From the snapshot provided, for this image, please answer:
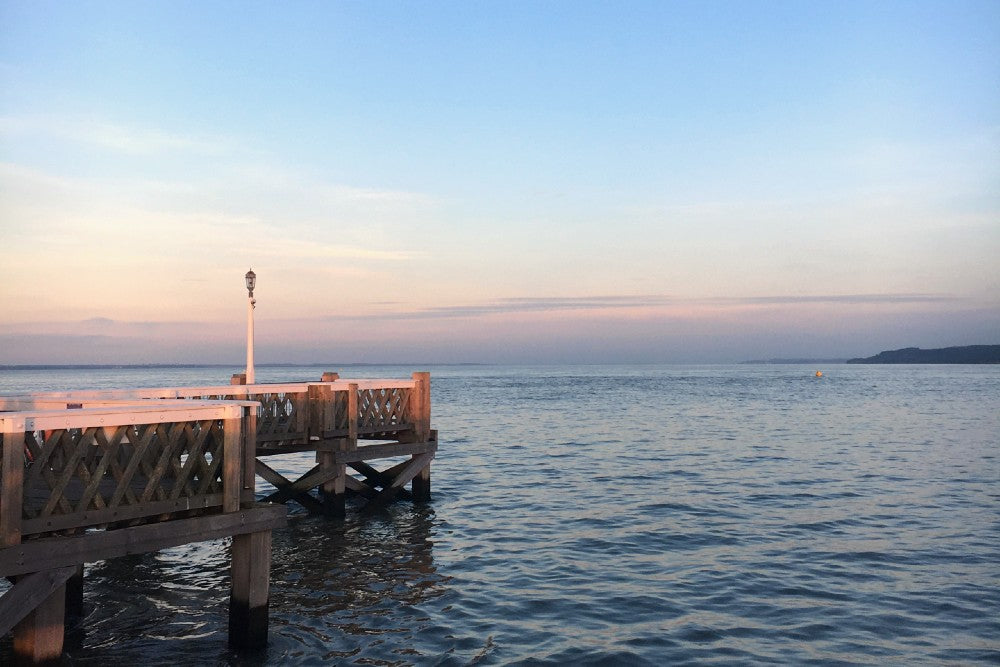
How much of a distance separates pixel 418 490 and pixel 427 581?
7.11 m

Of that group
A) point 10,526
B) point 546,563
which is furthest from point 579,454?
point 10,526

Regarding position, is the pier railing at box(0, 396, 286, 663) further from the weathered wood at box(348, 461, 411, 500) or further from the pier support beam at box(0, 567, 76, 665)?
the weathered wood at box(348, 461, 411, 500)

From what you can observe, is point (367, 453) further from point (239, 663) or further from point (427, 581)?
point (239, 663)

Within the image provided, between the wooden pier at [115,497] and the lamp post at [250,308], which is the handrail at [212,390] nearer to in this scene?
the wooden pier at [115,497]

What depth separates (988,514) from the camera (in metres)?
18.4

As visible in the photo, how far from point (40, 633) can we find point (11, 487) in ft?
5.22

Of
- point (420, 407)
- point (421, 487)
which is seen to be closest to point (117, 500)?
point (420, 407)

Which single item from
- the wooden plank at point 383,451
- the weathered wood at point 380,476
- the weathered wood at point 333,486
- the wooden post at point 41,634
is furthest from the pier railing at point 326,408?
the wooden post at point 41,634

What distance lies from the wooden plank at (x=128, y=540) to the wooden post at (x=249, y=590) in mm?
227

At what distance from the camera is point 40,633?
7.77 meters

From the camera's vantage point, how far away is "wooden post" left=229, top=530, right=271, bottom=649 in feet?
30.4

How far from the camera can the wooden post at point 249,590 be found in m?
9.27

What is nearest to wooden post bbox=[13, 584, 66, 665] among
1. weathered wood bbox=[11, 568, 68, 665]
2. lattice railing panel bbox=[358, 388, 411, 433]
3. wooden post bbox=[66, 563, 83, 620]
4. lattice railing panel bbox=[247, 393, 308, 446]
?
weathered wood bbox=[11, 568, 68, 665]

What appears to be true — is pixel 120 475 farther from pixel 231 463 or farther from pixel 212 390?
pixel 212 390
